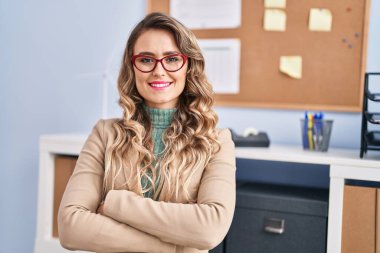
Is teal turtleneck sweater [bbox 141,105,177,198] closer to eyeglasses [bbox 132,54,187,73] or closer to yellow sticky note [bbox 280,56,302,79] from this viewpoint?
eyeglasses [bbox 132,54,187,73]

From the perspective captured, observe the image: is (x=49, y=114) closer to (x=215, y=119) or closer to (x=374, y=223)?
(x=215, y=119)

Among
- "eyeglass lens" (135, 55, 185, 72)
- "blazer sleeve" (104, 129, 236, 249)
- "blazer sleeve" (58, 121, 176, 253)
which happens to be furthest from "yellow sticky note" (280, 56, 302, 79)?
"blazer sleeve" (58, 121, 176, 253)

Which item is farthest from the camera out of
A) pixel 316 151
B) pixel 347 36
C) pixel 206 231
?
pixel 347 36

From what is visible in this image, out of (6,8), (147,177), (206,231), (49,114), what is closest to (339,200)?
(206,231)

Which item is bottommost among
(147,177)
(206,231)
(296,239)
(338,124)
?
(296,239)

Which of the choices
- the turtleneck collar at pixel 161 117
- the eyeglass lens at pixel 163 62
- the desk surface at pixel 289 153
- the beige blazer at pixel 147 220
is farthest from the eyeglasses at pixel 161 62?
the desk surface at pixel 289 153

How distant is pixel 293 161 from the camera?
1.71m

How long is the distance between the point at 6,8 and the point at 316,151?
5.91ft

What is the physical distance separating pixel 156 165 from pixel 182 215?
231 mm

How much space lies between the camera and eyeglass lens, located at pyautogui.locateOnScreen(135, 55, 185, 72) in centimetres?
151

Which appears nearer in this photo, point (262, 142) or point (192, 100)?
point (192, 100)

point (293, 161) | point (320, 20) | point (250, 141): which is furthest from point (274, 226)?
point (320, 20)

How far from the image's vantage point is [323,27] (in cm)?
202

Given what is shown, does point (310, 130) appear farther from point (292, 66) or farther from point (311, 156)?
point (292, 66)
